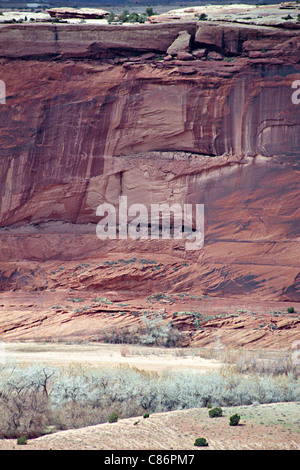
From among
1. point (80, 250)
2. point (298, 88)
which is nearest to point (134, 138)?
point (80, 250)

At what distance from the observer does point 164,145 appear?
23.7 m

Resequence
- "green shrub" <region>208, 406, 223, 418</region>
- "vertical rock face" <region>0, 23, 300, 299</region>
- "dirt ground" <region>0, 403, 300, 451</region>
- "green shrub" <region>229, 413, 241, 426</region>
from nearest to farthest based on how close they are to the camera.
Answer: "dirt ground" <region>0, 403, 300, 451</region> < "green shrub" <region>229, 413, 241, 426</region> < "green shrub" <region>208, 406, 223, 418</region> < "vertical rock face" <region>0, 23, 300, 299</region>

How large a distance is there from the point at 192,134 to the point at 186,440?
48.7 ft

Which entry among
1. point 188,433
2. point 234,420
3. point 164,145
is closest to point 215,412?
point 234,420

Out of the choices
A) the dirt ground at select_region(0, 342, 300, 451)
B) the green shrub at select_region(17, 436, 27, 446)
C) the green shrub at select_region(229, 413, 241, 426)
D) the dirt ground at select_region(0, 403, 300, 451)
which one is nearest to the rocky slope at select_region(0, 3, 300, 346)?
the dirt ground at select_region(0, 342, 300, 451)

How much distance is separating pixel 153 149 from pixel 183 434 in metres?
14.6

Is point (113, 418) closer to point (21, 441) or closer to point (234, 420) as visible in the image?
point (21, 441)

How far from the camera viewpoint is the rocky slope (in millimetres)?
22734

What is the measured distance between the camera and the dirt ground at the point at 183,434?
10797 millimetres

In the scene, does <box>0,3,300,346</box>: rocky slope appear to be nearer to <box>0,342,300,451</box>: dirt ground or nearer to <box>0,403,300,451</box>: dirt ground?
<box>0,342,300,451</box>: dirt ground

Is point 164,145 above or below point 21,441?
above

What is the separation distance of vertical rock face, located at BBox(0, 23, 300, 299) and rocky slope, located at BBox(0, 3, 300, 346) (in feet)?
0.14

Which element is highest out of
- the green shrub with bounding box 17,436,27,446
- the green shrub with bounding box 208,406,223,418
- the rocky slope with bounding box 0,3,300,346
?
the rocky slope with bounding box 0,3,300,346

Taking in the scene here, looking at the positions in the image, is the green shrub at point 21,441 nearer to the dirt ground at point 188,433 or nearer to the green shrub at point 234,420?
the dirt ground at point 188,433
